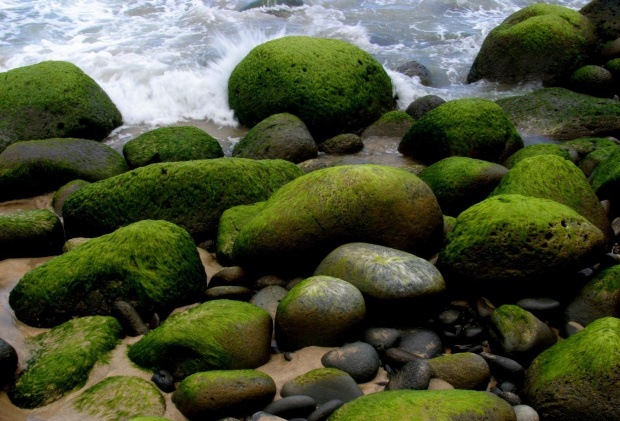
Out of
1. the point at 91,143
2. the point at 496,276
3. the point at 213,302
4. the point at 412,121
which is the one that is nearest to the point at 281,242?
the point at 213,302

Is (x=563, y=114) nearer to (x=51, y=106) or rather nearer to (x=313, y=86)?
(x=313, y=86)

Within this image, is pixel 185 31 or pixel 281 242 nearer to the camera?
pixel 281 242

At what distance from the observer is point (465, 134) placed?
6664mm

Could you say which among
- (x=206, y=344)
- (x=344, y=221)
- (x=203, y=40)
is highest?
(x=203, y=40)

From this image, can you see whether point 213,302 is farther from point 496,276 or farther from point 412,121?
point 412,121

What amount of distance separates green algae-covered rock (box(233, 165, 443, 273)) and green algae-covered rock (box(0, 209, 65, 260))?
Result: 174 cm

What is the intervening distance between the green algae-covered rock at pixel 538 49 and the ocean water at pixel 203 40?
0.34 metres

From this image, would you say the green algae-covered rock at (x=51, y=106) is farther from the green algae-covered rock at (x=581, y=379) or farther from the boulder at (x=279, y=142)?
the green algae-covered rock at (x=581, y=379)

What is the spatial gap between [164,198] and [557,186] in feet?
11.2

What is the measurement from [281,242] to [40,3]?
37.9ft

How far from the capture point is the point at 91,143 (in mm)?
6523

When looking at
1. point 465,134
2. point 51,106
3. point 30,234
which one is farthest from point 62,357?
point 465,134

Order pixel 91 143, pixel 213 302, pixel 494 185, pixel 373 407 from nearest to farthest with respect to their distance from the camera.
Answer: pixel 373 407, pixel 213 302, pixel 494 185, pixel 91 143

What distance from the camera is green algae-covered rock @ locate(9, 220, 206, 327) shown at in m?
3.92
